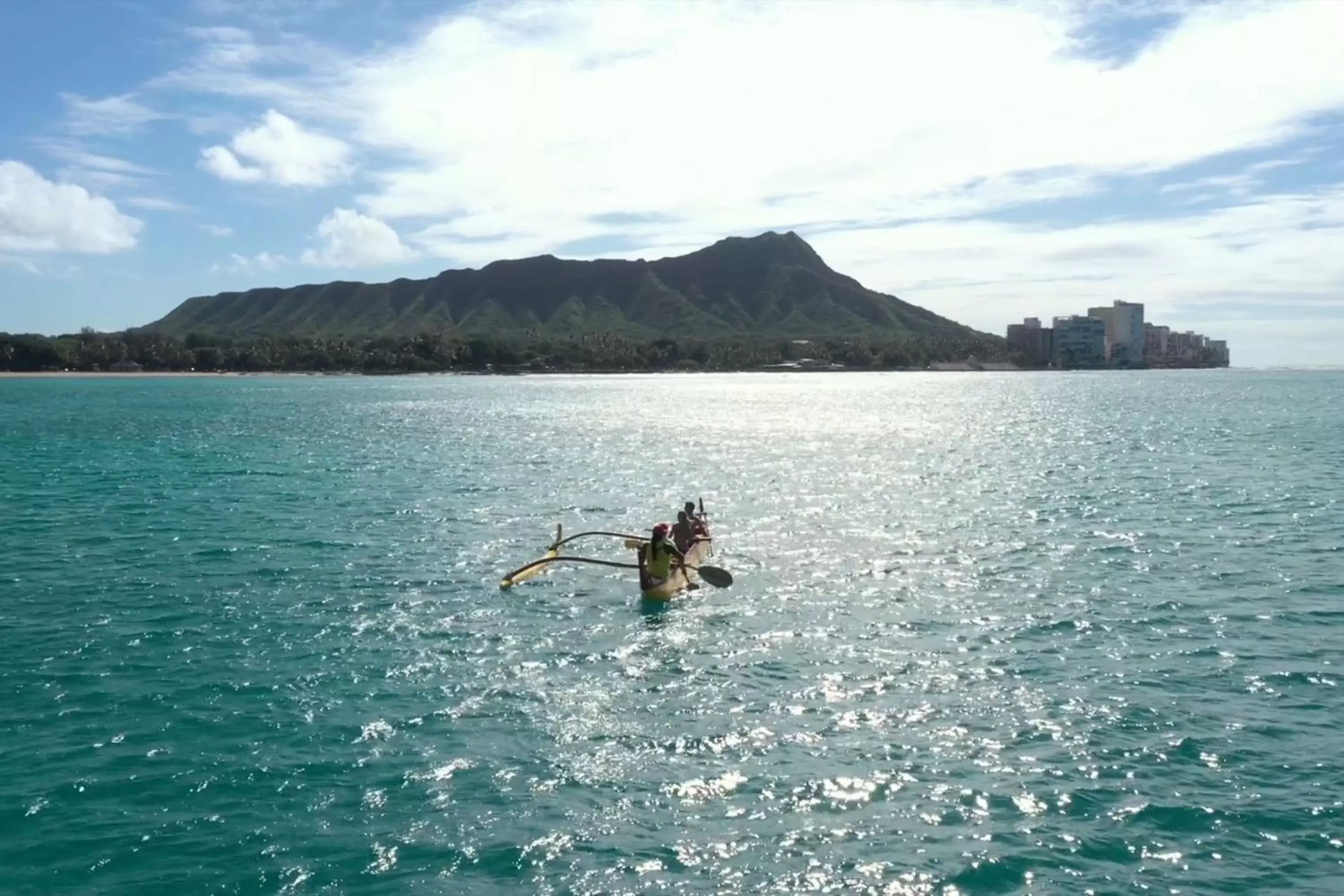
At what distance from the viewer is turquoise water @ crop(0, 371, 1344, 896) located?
15.4 meters

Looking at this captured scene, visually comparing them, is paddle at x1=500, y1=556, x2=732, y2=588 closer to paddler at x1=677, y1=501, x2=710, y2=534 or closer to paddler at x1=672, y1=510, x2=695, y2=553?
paddler at x1=672, y1=510, x2=695, y2=553

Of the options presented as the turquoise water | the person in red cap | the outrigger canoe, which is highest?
the person in red cap

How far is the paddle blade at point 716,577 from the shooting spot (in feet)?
103

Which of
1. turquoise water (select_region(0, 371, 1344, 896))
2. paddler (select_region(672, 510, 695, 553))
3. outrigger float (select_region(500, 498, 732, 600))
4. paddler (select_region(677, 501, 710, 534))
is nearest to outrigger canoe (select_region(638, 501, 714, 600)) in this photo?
outrigger float (select_region(500, 498, 732, 600))

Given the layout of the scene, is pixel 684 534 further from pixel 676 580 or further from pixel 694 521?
pixel 676 580

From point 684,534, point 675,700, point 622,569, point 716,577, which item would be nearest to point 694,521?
point 684,534

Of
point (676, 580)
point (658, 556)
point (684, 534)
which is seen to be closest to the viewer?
point (658, 556)

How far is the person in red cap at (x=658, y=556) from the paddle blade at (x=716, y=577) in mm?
987

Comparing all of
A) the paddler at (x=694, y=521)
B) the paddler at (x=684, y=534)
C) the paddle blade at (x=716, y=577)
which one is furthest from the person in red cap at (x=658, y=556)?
the paddler at (x=694, y=521)

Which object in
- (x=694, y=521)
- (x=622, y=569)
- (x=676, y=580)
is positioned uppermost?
(x=694, y=521)

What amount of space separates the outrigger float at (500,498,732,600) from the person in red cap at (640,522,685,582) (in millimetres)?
82

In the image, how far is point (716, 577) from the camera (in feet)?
104

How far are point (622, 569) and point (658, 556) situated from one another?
493 centimetres

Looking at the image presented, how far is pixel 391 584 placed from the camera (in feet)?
107
